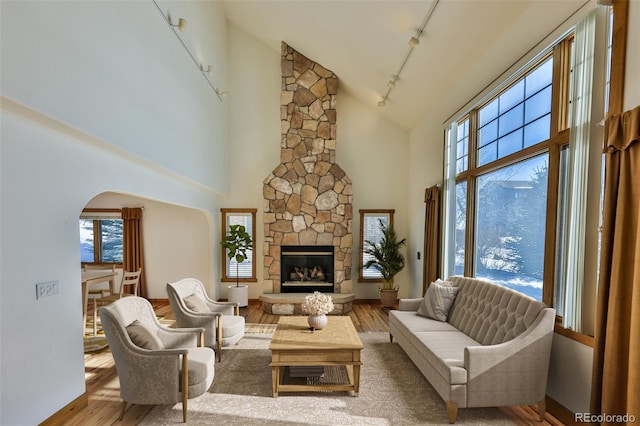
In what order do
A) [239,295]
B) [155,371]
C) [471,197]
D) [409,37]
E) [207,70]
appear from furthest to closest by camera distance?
1. [239,295]
2. [207,70]
3. [471,197]
4. [409,37]
5. [155,371]

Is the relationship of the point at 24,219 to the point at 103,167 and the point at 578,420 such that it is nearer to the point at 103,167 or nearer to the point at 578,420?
the point at 103,167

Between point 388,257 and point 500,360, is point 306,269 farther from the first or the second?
point 500,360

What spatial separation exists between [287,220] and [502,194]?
3.90 metres

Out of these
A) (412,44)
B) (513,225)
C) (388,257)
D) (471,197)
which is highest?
(412,44)

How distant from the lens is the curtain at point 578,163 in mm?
2328

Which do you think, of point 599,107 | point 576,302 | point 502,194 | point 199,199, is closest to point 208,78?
point 199,199

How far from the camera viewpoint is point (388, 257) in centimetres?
612

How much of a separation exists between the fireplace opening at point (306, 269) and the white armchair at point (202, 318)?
93.5 inches

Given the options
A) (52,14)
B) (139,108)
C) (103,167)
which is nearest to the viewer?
(52,14)

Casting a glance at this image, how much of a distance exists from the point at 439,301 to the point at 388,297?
2.31m

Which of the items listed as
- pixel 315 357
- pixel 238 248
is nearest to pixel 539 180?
pixel 315 357

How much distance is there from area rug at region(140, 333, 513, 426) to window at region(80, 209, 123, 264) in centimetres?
479

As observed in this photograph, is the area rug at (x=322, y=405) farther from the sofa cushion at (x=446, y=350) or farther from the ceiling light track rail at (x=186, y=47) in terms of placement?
the ceiling light track rail at (x=186, y=47)

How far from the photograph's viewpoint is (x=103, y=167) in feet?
9.43
